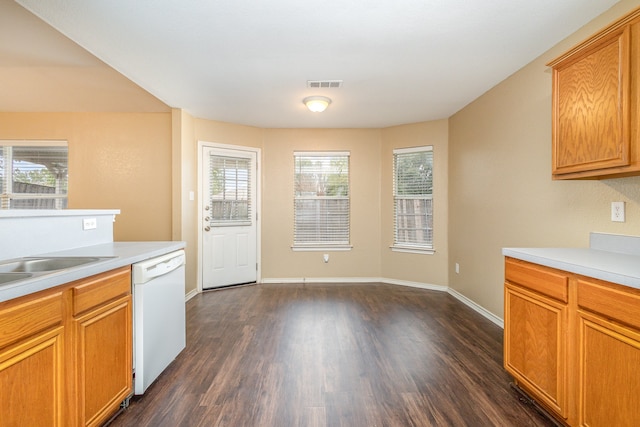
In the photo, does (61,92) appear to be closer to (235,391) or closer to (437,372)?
(235,391)

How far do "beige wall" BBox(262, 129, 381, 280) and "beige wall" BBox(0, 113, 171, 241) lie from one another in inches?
58.3

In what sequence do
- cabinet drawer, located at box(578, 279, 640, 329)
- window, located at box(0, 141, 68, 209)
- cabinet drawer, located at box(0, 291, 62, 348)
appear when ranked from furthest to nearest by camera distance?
window, located at box(0, 141, 68, 209)
cabinet drawer, located at box(578, 279, 640, 329)
cabinet drawer, located at box(0, 291, 62, 348)

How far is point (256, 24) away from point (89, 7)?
1.06 metres

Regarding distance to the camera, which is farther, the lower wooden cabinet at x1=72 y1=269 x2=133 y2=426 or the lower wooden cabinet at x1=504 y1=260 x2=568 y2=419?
the lower wooden cabinet at x1=504 y1=260 x2=568 y2=419

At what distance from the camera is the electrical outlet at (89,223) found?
214 centimetres

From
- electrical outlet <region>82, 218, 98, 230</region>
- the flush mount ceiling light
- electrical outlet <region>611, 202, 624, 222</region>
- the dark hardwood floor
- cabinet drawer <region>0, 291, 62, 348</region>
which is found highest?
the flush mount ceiling light

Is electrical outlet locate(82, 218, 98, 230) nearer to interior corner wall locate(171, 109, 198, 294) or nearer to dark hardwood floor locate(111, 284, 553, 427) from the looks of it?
dark hardwood floor locate(111, 284, 553, 427)

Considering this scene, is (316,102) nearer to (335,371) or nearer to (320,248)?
(320,248)

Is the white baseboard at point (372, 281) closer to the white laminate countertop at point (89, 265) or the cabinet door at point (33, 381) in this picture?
the white laminate countertop at point (89, 265)

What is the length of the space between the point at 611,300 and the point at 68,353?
248 centimetres

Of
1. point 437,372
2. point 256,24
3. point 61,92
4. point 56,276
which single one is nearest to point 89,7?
point 256,24

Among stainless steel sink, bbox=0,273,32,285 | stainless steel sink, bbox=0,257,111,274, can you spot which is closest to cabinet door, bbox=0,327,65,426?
stainless steel sink, bbox=0,273,32,285

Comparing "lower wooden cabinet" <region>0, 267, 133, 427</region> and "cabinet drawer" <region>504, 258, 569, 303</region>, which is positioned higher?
"cabinet drawer" <region>504, 258, 569, 303</region>

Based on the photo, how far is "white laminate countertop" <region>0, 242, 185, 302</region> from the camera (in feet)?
3.69
